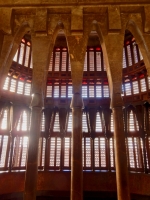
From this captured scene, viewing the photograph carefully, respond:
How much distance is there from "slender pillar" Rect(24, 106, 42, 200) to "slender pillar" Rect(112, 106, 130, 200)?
2707 millimetres

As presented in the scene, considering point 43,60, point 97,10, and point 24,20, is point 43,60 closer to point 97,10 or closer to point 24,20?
point 24,20

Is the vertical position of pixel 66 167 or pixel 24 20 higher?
pixel 24 20

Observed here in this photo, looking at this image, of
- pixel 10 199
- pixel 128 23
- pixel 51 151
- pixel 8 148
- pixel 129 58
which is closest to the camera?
pixel 128 23

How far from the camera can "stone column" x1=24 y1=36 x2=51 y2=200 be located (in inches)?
229

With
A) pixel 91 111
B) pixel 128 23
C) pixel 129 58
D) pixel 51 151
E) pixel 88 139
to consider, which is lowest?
pixel 51 151

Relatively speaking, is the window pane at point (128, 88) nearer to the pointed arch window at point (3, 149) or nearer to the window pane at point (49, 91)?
the window pane at point (49, 91)

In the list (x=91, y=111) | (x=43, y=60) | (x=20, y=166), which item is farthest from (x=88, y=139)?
(x=43, y=60)

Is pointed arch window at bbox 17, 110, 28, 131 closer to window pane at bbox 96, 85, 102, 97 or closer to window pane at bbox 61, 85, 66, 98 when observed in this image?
window pane at bbox 61, 85, 66, 98

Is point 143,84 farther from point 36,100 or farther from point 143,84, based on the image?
point 36,100

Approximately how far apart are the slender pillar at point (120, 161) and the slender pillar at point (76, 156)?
124cm

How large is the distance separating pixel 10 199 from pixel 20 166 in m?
2.30

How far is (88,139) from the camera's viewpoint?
15.1m

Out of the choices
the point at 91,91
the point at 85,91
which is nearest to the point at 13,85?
the point at 85,91

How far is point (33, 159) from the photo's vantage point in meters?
6.02
